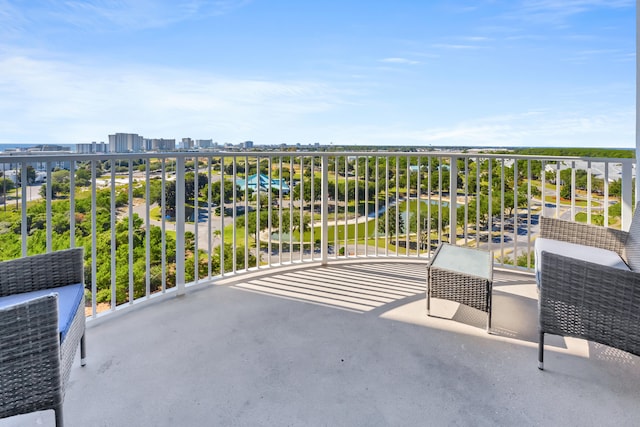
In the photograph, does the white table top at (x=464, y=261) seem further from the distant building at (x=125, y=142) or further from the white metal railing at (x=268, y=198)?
the distant building at (x=125, y=142)

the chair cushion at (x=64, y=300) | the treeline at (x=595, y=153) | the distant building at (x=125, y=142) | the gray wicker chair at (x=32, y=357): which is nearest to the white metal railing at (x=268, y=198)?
the treeline at (x=595, y=153)

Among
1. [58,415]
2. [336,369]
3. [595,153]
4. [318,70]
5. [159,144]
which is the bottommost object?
[336,369]

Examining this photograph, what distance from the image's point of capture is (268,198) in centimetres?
352

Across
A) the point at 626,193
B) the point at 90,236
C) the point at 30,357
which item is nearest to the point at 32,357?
the point at 30,357

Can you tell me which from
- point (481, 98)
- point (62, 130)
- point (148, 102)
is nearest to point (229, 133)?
point (148, 102)

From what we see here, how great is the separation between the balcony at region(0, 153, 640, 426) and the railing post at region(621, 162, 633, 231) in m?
0.01

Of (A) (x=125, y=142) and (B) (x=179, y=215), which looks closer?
(B) (x=179, y=215)

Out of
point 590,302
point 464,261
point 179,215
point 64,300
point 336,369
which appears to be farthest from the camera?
point 179,215

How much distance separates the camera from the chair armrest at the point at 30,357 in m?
1.10

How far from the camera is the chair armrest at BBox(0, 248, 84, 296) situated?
1630 mm

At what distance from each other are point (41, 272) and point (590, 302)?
2734 mm

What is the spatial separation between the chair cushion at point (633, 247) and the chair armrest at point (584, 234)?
0.06 meters

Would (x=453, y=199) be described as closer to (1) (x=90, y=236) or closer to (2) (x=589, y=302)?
(2) (x=589, y=302)

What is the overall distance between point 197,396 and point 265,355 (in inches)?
17.6
